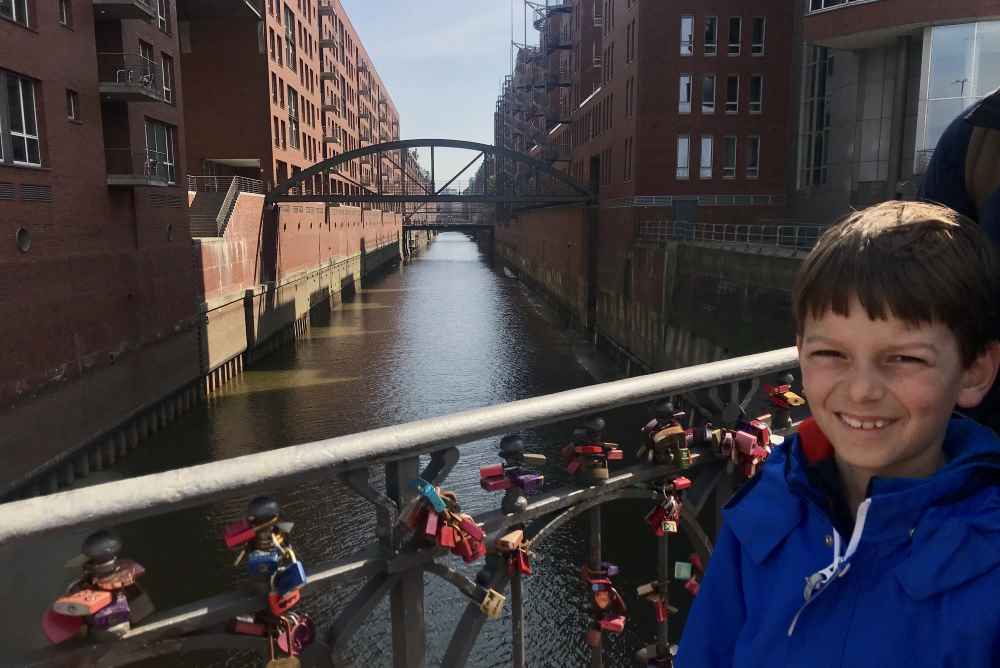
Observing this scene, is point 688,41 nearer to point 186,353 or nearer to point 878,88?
point 878,88

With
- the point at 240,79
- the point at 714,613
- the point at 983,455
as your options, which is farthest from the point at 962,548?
the point at 240,79

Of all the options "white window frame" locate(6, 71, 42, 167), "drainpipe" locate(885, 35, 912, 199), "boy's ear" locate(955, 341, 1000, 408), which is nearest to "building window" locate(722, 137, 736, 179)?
"drainpipe" locate(885, 35, 912, 199)

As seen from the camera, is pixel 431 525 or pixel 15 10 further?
pixel 15 10

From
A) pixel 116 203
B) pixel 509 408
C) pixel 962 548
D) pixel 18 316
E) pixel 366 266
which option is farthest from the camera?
pixel 366 266

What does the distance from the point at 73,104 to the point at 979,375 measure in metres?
21.7

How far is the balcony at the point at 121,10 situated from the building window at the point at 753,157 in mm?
24497

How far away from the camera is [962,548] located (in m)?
1.18

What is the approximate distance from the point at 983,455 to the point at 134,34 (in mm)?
25751

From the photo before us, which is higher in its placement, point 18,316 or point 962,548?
point 962,548

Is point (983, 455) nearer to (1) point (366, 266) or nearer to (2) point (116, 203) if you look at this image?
(2) point (116, 203)

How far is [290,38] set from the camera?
45.2 m

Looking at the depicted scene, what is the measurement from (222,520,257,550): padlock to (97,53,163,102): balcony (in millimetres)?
21738

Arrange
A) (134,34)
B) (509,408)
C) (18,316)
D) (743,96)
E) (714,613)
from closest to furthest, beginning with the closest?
(714,613), (509,408), (18,316), (134,34), (743,96)

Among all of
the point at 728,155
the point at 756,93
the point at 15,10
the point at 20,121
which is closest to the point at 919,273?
the point at 20,121
